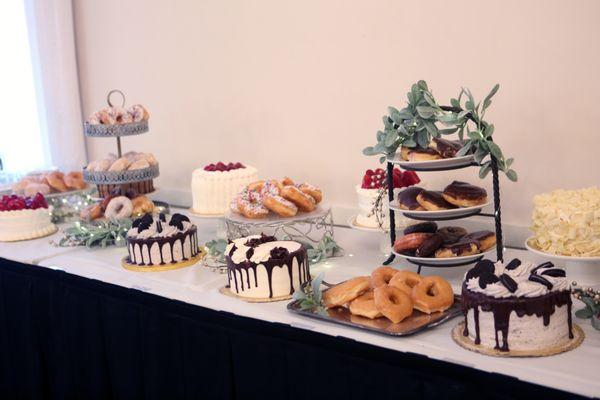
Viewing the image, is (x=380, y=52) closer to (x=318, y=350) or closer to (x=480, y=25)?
(x=480, y=25)

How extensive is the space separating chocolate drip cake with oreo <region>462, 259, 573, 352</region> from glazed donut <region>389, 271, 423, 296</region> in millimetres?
165

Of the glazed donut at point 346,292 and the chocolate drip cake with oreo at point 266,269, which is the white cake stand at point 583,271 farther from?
the chocolate drip cake with oreo at point 266,269

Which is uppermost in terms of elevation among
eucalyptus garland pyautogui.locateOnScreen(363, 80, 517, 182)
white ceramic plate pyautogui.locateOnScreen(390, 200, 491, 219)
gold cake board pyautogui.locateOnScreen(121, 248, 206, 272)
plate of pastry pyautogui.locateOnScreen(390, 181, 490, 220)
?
eucalyptus garland pyautogui.locateOnScreen(363, 80, 517, 182)

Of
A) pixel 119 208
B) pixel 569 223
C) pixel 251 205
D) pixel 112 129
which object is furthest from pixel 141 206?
pixel 569 223

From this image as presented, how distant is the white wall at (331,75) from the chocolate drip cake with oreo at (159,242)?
59cm

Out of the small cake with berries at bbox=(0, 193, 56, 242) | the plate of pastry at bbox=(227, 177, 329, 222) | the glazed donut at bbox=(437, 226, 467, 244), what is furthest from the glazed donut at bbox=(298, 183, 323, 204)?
the small cake with berries at bbox=(0, 193, 56, 242)

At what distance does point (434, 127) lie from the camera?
142cm

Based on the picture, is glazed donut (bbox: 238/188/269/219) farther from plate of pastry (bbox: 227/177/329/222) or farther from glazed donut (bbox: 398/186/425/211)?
glazed donut (bbox: 398/186/425/211)

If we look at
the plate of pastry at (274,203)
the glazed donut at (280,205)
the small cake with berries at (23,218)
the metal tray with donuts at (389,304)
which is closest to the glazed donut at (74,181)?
the small cake with berries at (23,218)

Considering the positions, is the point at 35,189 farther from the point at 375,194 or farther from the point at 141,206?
the point at 375,194

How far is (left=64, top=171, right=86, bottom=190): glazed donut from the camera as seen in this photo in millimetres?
2410

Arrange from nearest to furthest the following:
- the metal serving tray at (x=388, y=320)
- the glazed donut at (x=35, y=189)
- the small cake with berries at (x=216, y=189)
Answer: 1. the metal serving tray at (x=388, y=320)
2. the small cake with berries at (x=216, y=189)
3. the glazed donut at (x=35, y=189)

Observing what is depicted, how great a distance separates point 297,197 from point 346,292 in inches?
A: 17.0

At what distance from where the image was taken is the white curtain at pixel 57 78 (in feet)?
9.07
